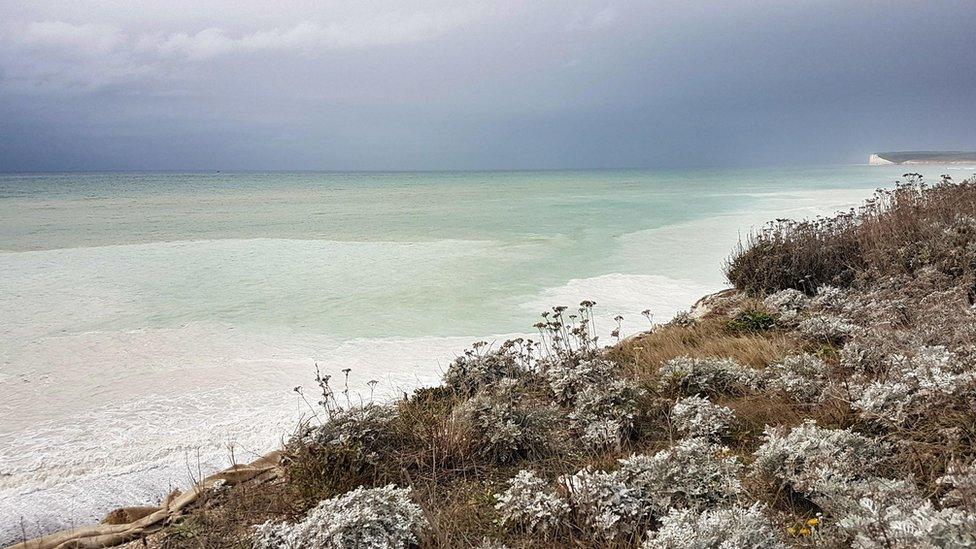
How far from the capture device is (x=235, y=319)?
11.5m

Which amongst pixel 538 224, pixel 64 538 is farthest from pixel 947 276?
pixel 538 224

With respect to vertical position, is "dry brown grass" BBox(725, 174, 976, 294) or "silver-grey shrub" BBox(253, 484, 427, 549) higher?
"dry brown grass" BBox(725, 174, 976, 294)

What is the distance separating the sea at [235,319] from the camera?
20.2 ft

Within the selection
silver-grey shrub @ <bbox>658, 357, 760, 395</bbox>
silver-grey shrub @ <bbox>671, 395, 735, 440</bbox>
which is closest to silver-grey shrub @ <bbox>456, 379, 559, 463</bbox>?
silver-grey shrub @ <bbox>671, 395, 735, 440</bbox>

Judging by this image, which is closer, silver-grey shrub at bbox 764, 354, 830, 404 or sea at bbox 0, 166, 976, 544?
silver-grey shrub at bbox 764, 354, 830, 404

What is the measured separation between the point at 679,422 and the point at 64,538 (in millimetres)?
5174

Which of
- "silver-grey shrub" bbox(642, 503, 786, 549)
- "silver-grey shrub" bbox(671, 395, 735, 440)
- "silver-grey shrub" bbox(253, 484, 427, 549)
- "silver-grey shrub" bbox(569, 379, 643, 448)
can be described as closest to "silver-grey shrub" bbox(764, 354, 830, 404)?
"silver-grey shrub" bbox(671, 395, 735, 440)

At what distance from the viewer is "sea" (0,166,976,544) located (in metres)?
6.17

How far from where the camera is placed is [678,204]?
1538 inches

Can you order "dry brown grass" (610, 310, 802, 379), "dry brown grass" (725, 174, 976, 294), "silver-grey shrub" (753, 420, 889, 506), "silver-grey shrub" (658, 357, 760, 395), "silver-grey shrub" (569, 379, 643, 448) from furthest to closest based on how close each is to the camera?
"dry brown grass" (725, 174, 976, 294)
"dry brown grass" (610, 310, 802, 379)
"silver-grey shrub" (658, 357, 760, 395)
"silver-grey shrub" (569, 379, 643, 448)
"silver-grey shrub" (753, 420, 889, 506)

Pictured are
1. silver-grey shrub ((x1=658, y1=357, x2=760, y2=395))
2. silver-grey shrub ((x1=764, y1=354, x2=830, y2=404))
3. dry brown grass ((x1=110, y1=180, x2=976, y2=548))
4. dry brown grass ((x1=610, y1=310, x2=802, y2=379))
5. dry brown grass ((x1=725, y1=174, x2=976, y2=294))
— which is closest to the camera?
dry brown grass ((x1=110, y1=180, x2=976, y2=548))

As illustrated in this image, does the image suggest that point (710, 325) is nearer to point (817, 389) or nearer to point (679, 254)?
point (817, 389)

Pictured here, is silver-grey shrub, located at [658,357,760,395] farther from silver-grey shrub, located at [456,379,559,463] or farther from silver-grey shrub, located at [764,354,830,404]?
silver-grey shrub, located at [456,379,559,463]

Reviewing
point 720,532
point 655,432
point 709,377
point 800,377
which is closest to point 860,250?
point 800,377
